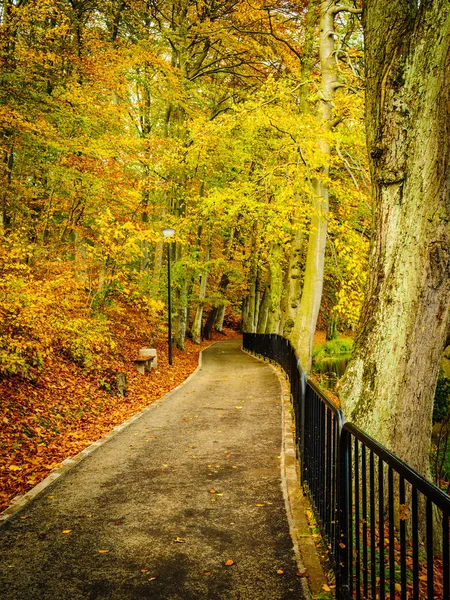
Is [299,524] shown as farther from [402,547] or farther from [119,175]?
[119,175]

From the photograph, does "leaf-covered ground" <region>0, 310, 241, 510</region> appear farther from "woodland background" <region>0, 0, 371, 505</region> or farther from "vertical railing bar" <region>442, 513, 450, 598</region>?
"vertical railing bar" <region>442, 513, 450, 598</region>

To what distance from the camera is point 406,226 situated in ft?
15.2

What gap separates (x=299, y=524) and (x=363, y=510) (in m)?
1.72

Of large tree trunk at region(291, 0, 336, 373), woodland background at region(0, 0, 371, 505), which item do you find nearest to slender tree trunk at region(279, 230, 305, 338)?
woodland background at region(0, 0, 371, 505)

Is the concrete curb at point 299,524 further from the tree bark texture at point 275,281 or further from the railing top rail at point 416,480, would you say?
the tree bark texture at point 275,281

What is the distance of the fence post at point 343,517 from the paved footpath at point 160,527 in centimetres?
34

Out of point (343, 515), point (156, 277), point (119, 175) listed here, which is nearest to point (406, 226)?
point (343, 515)

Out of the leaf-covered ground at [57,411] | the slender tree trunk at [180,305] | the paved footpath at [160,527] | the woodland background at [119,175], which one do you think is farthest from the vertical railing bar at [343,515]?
the slender tree trunk at [180,305]

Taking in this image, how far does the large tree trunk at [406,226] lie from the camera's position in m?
4.45

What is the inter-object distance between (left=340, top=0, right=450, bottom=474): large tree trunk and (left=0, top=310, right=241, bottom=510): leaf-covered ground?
4.13 meters

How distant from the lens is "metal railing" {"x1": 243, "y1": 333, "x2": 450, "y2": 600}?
197 cm

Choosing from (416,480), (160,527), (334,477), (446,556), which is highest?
(416,480)

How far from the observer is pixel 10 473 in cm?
548

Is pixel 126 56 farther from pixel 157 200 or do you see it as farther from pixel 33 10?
pixel 157 200
